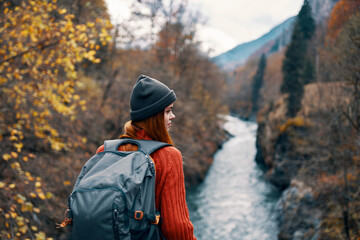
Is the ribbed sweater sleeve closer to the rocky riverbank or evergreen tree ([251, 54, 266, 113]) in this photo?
the rocky riverbank

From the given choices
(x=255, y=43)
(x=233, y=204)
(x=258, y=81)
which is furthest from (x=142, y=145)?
(x=258, y=81)

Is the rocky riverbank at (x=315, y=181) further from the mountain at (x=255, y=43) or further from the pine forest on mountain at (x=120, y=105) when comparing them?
the mountain at (x=255, y=43)

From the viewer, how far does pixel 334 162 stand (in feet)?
36.2

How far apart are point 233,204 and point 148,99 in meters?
14.4

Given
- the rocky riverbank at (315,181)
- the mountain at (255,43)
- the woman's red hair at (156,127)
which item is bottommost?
the rocky riverbank at (315,181)

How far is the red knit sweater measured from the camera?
4.70 ft

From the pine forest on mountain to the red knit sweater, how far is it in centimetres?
268

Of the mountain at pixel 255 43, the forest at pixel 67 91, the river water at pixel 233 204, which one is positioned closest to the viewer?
the forest at pixel 67 91

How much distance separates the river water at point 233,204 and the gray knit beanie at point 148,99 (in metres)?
10.7

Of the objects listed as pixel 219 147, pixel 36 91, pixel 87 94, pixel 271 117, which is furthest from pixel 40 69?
pixel 219 147

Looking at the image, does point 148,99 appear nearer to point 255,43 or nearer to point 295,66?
point 255,43

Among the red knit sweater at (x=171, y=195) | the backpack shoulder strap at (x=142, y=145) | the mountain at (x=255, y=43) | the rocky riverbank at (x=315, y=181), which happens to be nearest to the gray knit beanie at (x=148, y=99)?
the backpack shoulder strap at (x=142, y=145)

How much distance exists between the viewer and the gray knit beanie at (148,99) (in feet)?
5.26

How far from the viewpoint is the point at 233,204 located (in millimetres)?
14773
